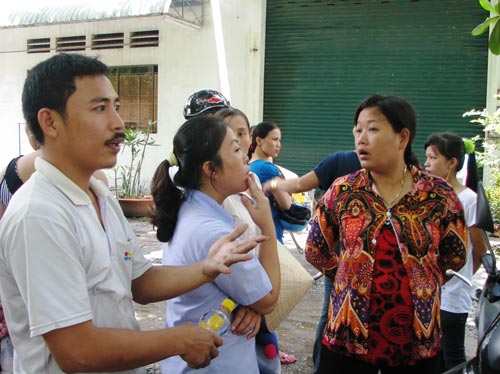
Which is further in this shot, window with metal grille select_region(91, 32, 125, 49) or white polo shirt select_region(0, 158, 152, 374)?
window with metal grille select_region(91, 32, 125, 49)

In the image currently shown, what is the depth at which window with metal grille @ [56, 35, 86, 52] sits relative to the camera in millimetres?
11328

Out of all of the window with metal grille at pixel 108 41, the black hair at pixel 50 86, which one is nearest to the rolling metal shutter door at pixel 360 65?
the window with metal grille at pixel 108 41

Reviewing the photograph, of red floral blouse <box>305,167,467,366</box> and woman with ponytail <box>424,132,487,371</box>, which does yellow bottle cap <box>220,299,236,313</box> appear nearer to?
red floral blouse <box>305,167,467,366</box>

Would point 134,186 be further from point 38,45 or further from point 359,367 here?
point 359,367

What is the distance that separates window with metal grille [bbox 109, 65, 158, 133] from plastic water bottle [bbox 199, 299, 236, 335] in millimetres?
9364

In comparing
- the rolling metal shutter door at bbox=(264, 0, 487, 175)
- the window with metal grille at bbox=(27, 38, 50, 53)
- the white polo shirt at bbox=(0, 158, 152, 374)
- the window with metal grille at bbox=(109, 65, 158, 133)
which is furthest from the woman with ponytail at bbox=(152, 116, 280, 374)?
the window with metal grille at bbox=(27, 38, 50, 53)

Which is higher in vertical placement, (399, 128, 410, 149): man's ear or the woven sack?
(399, 128, 410, 149): man's ear

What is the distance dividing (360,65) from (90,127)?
813 centimetres

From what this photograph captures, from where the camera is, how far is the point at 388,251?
85.3 inches

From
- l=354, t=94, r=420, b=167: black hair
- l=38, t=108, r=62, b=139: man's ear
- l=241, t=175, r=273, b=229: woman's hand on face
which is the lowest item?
l=241, t=175, r=273, b=229: woman's hand on face

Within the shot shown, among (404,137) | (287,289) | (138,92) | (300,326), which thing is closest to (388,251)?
(287,289)

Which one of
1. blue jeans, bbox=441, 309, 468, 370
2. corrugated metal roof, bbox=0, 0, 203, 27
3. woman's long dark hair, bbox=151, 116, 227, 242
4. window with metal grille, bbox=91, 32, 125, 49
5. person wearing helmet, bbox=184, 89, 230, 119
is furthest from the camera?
window with metal grille, bbox=91, 32, 125, 49

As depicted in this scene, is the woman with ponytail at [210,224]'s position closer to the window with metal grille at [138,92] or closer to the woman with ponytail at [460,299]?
the woman with ponytail at [460,299]

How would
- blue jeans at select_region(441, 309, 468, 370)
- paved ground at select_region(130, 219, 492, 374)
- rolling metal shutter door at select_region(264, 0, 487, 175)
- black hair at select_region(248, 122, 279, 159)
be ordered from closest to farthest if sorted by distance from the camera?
blue jeans at select_region(441, 309, 468, 370)
paved ground at select_region(130, 219, 492, 374)
black hair at select_region(248, 122, 279, 159)
rolling metal shutter door at select_region(264, 0, 487, 175)
